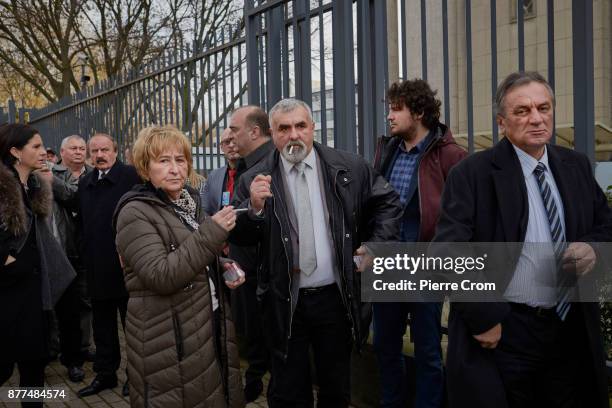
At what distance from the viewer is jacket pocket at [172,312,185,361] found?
8.58 feet

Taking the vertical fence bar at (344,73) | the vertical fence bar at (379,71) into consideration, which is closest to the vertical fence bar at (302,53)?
the vertical fence bar at (344,73)

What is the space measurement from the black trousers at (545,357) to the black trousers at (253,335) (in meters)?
2.28

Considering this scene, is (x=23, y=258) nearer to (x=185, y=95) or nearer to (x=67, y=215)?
(x=67, y=215)

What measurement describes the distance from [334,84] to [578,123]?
5.74 feet

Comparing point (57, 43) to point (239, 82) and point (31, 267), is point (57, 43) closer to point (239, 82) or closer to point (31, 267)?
point (239, 82)

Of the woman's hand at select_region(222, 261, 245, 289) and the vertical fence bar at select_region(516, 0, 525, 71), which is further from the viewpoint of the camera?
the vertical fence bar at select_region(516, 0, 525, 71)

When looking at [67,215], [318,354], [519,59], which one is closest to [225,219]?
[318,354]

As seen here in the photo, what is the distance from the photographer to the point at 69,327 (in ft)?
15.8

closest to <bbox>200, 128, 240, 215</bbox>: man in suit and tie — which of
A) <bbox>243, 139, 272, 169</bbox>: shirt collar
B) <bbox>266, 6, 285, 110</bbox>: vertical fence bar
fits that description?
<bbox>243, 139, 272, 169</bbox>: shirt collar

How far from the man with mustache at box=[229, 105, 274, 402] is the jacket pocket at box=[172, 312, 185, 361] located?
5.00ft

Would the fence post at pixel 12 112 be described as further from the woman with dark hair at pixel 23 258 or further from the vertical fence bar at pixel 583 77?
the vertical fence bar at pixel 583 77

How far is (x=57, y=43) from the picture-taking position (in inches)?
693

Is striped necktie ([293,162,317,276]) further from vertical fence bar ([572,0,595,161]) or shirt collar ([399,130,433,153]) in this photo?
vertical fence bar ([572,0,595,161])

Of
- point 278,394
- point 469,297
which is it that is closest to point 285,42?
point 278,394
